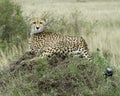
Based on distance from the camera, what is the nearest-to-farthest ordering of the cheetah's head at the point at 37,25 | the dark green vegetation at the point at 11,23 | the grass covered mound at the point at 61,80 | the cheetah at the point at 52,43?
the grass covered mound at the point at 61,80
the cheetah at the point at 52,43
the cheetah's head at the point at 37,25
the dark green vegetation at the point at 11,23

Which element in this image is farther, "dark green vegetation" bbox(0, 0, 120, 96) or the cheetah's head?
the cheetah's head

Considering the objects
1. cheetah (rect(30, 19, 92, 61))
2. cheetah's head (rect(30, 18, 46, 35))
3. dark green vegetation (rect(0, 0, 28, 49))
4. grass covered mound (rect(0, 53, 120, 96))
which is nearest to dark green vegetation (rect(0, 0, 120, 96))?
grass covered mound (rect(0, 53, 120, 96))

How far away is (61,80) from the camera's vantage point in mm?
7371

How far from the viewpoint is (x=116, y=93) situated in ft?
23.2

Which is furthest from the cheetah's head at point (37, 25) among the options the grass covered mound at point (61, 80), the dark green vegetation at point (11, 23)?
the dark green vegetation at point (11, 23)

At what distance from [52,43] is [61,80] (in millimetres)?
1396

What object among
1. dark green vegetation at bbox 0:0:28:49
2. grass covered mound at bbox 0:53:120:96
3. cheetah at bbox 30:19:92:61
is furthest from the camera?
dark green vegetation at bbox 0:0:28:49

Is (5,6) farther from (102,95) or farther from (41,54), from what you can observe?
(102,95)

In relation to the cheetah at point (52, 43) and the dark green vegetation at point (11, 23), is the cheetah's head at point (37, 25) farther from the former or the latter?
the dark green vegetation at point (11, 23)

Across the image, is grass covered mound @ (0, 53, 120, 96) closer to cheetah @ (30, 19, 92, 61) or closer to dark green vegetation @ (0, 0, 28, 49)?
cheetah @ (30, 19, 92, 61)

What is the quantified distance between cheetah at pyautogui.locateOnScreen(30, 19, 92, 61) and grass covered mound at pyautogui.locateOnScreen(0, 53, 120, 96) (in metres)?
0.51

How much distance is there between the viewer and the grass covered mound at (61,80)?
23.5 feet

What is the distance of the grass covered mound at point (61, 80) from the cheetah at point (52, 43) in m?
0.51

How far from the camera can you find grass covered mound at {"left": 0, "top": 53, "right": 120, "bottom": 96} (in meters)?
7.16
